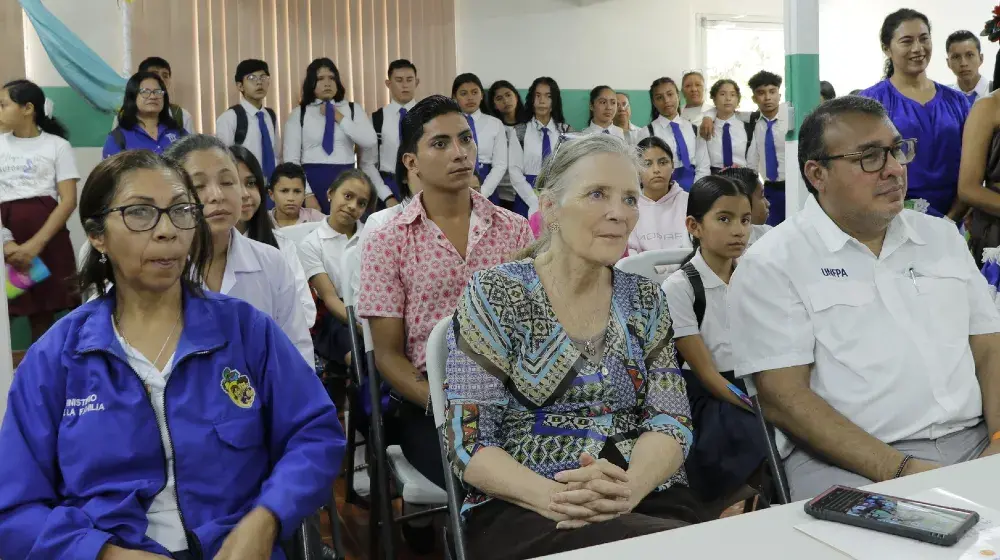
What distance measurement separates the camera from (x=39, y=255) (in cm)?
512

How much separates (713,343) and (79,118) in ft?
17.2

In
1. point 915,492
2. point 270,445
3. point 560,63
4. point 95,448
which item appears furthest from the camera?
point 560,63

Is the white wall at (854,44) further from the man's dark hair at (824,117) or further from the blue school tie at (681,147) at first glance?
the man's dark hair at (824,117)

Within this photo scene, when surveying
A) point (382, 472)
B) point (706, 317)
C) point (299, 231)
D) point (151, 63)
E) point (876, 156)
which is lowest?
point (382, 472)

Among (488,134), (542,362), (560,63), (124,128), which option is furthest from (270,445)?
(560,63)

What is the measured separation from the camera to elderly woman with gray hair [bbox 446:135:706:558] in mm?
1555

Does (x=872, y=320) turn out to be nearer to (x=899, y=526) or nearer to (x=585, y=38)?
(x=899, y=526)

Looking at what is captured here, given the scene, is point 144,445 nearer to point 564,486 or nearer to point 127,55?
point 564,486

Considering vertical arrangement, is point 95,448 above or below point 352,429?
above

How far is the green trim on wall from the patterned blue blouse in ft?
17.3

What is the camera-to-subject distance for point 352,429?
9.50 ft

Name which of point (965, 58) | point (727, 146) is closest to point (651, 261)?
point (965, 58)

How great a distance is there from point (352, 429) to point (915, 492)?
1.98 meters

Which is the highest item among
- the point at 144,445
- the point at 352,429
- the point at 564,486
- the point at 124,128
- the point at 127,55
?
the point at 127,55
